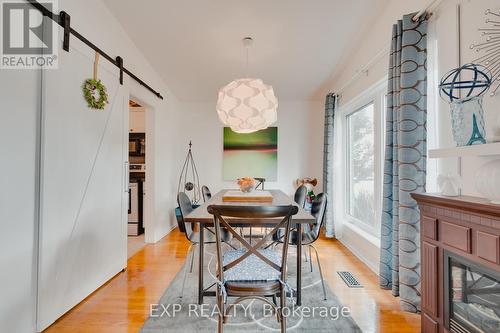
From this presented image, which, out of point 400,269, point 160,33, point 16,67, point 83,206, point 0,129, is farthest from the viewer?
point 160,33

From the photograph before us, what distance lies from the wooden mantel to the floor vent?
0.80m

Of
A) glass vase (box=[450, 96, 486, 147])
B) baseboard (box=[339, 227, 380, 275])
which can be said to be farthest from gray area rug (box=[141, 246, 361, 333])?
glass vase (box=[450, 96, 486, 147])

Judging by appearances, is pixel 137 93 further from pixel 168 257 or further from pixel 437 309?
pixel 437 309

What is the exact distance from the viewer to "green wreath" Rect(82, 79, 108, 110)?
2182 millimetres

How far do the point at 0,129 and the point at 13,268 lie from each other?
83cm

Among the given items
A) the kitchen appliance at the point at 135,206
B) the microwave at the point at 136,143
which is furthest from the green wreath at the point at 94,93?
the microwave at the point at 136,143

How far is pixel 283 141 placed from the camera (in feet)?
16.6

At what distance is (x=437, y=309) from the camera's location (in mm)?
1527

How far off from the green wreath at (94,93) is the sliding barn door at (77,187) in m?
0.04

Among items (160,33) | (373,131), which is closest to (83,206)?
(160,33)

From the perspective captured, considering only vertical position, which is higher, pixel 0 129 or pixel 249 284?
pixel 0 129

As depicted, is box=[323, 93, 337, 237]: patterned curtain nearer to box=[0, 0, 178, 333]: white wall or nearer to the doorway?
the doorway

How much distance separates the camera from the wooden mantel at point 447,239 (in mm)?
1165

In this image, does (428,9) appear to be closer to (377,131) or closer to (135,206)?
(377,131)
